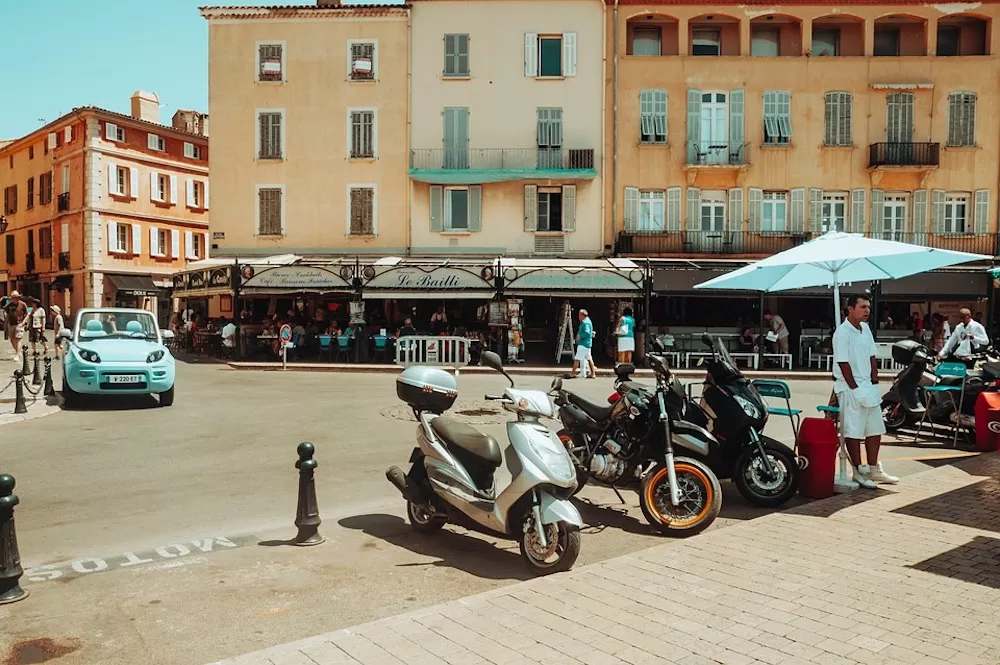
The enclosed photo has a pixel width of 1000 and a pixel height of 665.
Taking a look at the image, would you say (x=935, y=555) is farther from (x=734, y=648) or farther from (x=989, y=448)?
(x=989, y=448)

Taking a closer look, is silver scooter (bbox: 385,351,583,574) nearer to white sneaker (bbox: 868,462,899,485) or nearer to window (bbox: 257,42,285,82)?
white sneaker (bbox: 868,462,899,485)

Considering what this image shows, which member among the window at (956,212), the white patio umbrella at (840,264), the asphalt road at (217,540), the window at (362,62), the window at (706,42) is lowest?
the asphalt road at (217,540)

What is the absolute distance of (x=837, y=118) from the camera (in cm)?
2759

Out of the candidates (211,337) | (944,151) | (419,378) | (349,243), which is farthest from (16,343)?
(944,151)

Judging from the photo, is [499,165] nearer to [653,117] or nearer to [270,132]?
[653,117]

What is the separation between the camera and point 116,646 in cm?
409

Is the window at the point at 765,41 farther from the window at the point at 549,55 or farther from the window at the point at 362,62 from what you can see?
the window at the point at 362,62

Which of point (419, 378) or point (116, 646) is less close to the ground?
point (419, 378)

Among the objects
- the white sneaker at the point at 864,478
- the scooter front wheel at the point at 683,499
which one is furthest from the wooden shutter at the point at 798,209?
the scooter front wheel at the point at 683,499

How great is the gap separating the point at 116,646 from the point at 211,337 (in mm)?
24118

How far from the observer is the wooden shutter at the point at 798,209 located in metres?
27.6

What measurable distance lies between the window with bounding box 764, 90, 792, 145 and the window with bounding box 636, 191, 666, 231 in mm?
4229

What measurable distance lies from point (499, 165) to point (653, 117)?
558 cm

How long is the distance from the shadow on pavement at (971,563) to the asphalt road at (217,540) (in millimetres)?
1671
